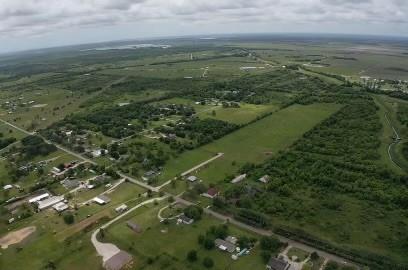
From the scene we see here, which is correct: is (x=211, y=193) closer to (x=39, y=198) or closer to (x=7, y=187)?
(x=39, y=198)

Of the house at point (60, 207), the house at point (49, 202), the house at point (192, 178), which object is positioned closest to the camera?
the house at point (60, 207)

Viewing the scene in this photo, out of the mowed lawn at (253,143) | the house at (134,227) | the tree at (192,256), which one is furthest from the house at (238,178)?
the tree at (192,256)

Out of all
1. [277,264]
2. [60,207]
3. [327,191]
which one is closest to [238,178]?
[327,191]

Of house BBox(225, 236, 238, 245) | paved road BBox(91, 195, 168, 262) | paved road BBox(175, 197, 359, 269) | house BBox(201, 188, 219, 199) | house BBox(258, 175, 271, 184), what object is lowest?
paved road BBox(91, 195, 168, 262)

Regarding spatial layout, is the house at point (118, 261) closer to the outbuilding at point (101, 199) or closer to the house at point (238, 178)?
the outbuilding at point (101, 199)

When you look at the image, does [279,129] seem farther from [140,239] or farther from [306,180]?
[140,239]

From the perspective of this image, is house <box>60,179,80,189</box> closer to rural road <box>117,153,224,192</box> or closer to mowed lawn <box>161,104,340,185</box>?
rural road <box>117,153,224,192</box>

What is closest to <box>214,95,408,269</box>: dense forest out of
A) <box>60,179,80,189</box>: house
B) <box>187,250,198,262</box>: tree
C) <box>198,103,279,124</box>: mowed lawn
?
<box>187,250,198,262</box>: tree
